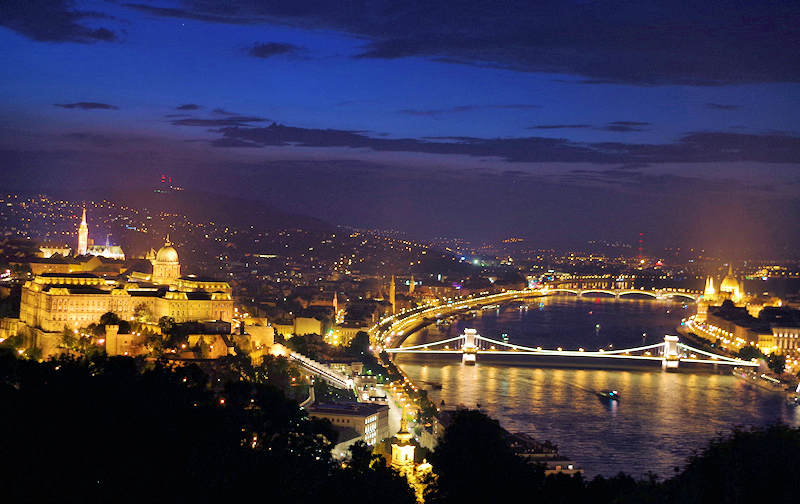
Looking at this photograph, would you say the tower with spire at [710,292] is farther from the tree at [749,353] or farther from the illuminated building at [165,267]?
the illuminated building at [165,267]

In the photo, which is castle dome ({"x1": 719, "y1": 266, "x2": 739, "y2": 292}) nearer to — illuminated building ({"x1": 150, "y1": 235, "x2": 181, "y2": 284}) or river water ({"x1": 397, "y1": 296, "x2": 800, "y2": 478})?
river water ({"x1": 397, "y1": 296, "x2": 800, "y2": 478})

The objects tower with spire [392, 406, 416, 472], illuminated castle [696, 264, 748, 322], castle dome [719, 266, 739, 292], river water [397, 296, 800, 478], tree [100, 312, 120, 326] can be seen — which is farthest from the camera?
castle dome [719, 266, 739, 292]

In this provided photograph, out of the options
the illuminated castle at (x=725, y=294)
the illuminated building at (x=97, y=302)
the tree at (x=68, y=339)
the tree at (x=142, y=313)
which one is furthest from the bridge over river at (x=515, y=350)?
the illuminated castle at (x=725, y=294)

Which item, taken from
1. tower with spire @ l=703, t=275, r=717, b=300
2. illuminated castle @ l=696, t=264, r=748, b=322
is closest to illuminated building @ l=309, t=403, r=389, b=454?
illuminated castle @ l=696, t=264, r=748, b=322

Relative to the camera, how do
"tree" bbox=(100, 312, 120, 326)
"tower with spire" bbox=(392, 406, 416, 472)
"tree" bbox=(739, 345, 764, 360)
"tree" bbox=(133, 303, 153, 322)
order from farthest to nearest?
1. "tree" bbox=(739, 345, 764, 360)
2. "tree" bbox=(133, 303, 153, 322)
3. "tree" bbox=(100, 312, 120, 326)
4. "tower with spire" bbox=(392, 406, 416, 472)

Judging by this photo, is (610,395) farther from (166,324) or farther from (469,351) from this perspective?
(166,324)

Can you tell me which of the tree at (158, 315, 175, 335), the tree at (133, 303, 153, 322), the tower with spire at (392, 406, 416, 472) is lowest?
the tower with spire at (392, 406, 416, 472)

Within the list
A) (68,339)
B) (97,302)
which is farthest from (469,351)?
(68,339)

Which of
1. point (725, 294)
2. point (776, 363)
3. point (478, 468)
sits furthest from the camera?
point (725, 294)
